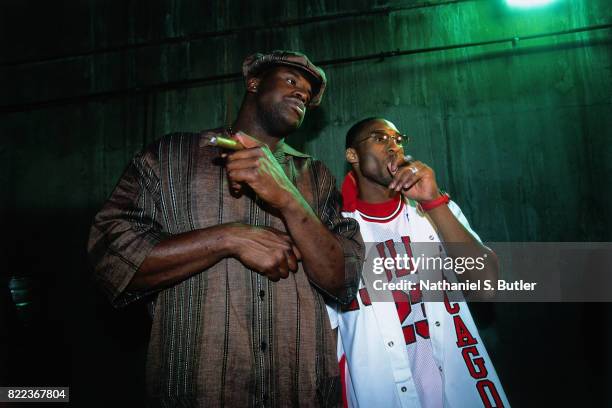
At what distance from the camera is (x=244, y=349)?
155 centimetres

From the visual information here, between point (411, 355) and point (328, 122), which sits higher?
point (328, 122)

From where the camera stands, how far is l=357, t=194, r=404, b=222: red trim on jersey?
2775mm

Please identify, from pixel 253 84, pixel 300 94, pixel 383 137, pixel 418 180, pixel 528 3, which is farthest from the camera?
pixel 528 3

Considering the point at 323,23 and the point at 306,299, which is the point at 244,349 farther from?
the point at 323,23

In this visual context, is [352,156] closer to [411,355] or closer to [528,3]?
[411,355]

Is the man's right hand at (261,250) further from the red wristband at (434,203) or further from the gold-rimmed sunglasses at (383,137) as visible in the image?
the gold-rimmed sunglasses at (383,137)

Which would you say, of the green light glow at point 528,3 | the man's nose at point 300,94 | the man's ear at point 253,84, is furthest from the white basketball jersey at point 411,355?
the green light glow at point 528,3

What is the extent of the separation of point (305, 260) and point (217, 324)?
0.44 meters

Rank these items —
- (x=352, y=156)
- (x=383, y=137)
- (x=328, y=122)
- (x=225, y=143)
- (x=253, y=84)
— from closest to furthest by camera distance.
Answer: (x=225, y=143)
(x=253, y=84)
(x=383, y=137)
(x=352, y=156)
(x=328, y=122)

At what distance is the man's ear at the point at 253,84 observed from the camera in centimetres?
220

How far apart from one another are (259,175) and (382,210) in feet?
4.87

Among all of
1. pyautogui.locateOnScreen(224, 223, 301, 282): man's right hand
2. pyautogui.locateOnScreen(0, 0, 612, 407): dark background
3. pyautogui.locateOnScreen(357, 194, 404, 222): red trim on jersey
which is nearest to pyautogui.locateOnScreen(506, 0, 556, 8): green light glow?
pyautogui.locateOnScreen(0, 0, 612, 407): dark background

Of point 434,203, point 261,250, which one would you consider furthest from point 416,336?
point 261,250

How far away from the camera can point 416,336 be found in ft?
7.80
